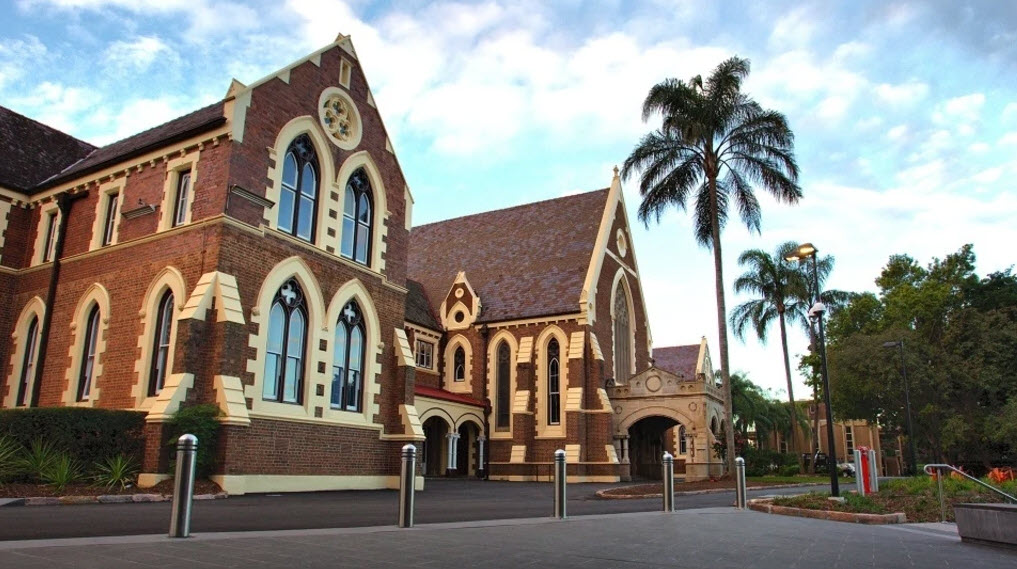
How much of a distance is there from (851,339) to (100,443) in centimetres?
3943

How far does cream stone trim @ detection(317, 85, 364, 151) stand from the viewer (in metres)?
20.8

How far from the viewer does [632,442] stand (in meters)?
34.5

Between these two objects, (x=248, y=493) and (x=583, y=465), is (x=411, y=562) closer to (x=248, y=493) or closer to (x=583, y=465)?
(x=248, y=493)

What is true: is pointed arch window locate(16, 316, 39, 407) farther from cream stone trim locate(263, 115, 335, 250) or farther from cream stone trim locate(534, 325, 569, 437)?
cream stone trim locate(534, 325, 569, 437)

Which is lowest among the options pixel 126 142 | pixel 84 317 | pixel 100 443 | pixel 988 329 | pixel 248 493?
pixel 248 493

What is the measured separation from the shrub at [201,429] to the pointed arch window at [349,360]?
15.8 feet

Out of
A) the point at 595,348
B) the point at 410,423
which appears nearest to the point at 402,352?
the point at 410,423

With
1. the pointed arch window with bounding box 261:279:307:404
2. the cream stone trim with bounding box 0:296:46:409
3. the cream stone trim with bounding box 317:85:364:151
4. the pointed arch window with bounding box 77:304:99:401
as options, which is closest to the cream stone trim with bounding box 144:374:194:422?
the pointed arch window with bounding box 261:279:307:404

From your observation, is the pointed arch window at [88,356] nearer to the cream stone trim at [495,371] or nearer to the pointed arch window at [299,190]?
the pointed arch window at [299,190]

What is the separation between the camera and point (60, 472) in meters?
13.5

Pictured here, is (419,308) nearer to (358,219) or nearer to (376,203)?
(376,203)

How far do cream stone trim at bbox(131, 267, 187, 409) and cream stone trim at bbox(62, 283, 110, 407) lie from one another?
152cm

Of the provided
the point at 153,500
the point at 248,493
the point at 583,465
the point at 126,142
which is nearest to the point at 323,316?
the point at 248,493

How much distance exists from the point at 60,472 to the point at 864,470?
1871cm
